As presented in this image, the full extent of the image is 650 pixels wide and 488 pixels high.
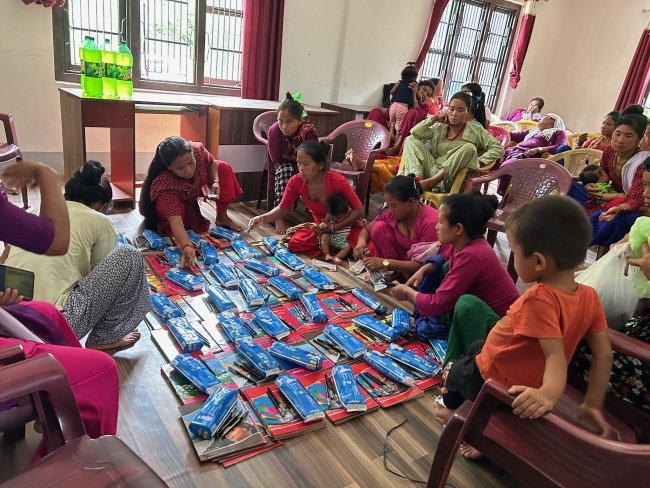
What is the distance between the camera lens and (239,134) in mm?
3635

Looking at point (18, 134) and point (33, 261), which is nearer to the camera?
point (33, 261)

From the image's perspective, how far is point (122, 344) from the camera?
1.77 metres

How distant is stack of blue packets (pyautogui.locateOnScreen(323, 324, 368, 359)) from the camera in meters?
1.86

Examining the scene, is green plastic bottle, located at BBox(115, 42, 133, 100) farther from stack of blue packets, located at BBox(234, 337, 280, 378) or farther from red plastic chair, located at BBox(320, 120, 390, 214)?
stack of blue packets, located at BBox(234, 337, 280, 378)

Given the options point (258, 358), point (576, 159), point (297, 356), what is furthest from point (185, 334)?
point (576, 159)

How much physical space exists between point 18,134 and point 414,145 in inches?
125

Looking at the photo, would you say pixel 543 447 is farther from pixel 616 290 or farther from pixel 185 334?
pixel 185 334

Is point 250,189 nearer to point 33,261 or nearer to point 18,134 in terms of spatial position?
point 18,134

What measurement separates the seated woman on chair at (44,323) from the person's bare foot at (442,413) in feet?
3.35

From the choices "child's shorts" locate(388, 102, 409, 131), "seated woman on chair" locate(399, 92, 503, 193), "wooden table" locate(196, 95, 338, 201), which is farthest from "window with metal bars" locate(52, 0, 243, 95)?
"seated woman on chair" locate(399, 92, 503, 193)

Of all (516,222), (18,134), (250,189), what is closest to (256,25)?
(250,189)

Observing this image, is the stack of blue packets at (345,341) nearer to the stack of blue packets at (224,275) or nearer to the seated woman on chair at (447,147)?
the stack of blue packets at (224,275)

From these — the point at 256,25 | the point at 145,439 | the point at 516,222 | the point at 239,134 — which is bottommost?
the point at 145,439

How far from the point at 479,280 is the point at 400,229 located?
84 cm
